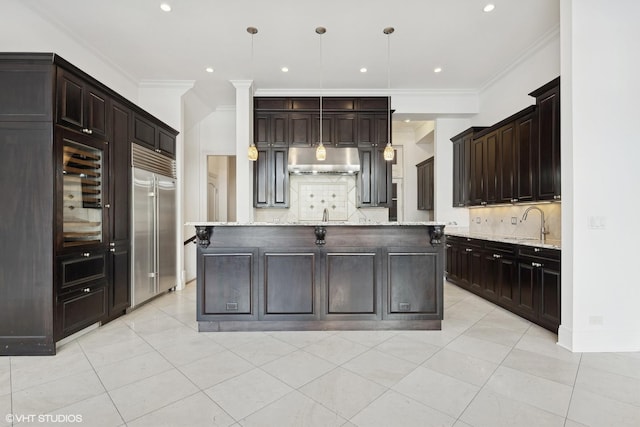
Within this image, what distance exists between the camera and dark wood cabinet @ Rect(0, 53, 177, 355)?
2.42m

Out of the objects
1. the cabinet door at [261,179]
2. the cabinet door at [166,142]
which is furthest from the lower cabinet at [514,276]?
the cabinet door at [166,142]

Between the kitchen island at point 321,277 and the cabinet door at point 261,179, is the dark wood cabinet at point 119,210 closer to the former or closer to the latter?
the kitchen island at point 321,277

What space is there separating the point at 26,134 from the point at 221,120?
3552mm

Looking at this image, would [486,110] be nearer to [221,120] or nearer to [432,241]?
[432,241]

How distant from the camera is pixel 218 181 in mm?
7031

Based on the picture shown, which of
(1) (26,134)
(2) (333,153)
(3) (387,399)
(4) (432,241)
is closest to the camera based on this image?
(3) (387,399)

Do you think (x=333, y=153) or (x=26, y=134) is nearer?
(x=26, y=134)

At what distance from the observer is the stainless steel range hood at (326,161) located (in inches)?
189

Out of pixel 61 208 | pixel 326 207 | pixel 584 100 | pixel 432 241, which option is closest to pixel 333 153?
pixel 326 207

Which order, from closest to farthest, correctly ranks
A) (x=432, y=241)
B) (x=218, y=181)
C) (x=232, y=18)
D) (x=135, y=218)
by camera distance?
(x=432, y=241) → (x=232, y=18) → (x=135, y=218) → (x=218, y=181)

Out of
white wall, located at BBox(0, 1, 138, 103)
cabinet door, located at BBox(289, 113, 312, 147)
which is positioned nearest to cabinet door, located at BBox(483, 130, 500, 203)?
cabinet door, located at BBox(289, 113, 312, 147)

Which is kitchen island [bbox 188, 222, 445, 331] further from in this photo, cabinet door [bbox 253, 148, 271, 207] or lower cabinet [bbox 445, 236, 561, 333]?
cabinet door [bbox 253, 148, 271, 207]

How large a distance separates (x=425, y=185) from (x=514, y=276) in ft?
11.3

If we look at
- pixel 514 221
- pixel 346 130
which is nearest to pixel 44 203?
pixel 346 130
